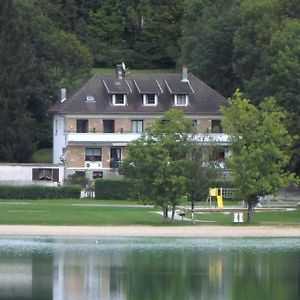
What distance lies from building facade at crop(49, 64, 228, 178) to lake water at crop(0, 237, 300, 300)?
117 feet

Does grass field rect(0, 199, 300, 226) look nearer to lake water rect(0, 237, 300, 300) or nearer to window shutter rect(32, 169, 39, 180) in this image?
lake water rect(0, 237, 300, 300)

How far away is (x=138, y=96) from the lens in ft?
359

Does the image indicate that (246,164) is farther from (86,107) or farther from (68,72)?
(68,72)

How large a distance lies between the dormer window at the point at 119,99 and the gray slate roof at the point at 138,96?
0.98ft

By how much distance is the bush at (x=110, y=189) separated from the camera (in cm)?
9469

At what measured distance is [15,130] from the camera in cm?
11219

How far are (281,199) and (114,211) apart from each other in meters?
17.0

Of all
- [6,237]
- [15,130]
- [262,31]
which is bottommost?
[6,237]

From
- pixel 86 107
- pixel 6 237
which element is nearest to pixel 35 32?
pixel 86 107

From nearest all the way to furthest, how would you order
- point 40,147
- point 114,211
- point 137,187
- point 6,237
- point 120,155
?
point 6,237
point 137,187
point 114,211
point 120,155
point 40,147

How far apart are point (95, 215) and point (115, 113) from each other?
27899 mm

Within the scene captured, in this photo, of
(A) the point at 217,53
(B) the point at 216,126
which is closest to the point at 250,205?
(B) the point at 216,126

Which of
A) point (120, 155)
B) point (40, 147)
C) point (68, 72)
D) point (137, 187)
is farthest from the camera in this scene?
point (68, 72)

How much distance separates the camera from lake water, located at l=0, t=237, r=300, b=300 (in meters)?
51.5
